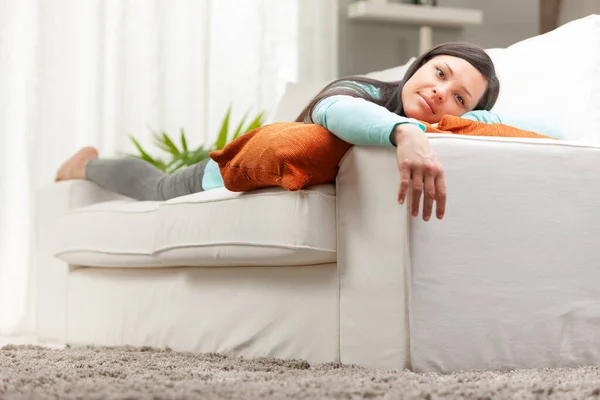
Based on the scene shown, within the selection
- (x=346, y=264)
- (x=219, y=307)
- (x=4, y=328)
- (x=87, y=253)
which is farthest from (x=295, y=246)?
(x=4, y=328)

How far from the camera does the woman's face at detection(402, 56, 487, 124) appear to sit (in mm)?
1859

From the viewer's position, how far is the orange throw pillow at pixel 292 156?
1549 millimetres

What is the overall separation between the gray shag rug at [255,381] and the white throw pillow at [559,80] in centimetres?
68

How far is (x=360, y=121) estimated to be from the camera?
1.48 metres

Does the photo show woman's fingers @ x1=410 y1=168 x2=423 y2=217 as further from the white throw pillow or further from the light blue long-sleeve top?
the white throw pillow

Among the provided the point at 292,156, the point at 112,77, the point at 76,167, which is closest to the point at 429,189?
the point at 292,156

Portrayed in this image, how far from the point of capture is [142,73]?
3.79 m

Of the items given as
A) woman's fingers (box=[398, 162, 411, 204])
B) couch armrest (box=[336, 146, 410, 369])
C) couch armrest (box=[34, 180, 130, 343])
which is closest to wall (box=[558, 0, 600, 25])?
couch armrest (box=[34, 180, 130, 343])

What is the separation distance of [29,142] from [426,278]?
8.21ft

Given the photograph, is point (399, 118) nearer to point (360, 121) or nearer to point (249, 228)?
point (360, 121)

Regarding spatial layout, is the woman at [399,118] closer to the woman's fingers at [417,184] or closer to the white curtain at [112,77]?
the woman's fingers at [417,184]

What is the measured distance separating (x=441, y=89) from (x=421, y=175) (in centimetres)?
55

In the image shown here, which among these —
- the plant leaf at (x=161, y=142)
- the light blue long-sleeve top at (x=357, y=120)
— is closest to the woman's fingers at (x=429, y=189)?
the light blue long-sleeve top at (x=357, y=120)

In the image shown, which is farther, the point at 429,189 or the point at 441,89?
the point at 441,89
